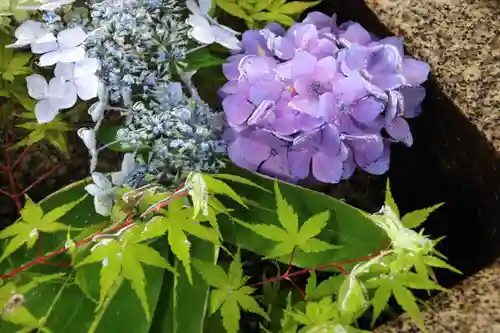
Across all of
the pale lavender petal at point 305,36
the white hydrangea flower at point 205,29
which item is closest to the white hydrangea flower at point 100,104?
the white hydrangea flower at point 205,29

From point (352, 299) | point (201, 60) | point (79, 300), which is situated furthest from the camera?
point (201, 60)

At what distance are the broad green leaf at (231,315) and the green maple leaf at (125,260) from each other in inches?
2.8

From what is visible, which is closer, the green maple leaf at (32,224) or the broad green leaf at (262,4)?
the green maple leaf at (32,224)

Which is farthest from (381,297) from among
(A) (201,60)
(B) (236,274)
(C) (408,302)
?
(A) (201,60)

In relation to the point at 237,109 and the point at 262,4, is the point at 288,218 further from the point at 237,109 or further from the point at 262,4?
the point at 262,4

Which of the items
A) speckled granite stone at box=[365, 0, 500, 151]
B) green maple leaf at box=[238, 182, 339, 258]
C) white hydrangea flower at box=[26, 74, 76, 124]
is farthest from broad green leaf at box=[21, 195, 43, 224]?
speckled granite stone at box=[365, 0, 500, 151]

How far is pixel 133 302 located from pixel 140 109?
19 centimetres

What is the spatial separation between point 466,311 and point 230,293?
217mm

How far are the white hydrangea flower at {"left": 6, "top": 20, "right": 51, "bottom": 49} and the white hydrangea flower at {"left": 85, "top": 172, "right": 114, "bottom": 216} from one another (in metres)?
0.15

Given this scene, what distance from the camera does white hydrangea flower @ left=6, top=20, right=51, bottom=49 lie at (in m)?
0.61

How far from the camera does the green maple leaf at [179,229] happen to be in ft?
1.66

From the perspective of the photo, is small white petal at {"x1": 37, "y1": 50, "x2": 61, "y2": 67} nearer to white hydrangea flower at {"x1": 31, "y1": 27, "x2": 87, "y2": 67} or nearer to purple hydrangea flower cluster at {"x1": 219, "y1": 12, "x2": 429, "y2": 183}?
white hydrangea flower at {"x1": 31, "y1": 27, "x2": 87, "y2": 67}

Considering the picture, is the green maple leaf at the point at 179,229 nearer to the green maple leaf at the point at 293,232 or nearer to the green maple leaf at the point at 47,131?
the green maple leaf at the point at 293,232

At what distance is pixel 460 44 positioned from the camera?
0.69 m
